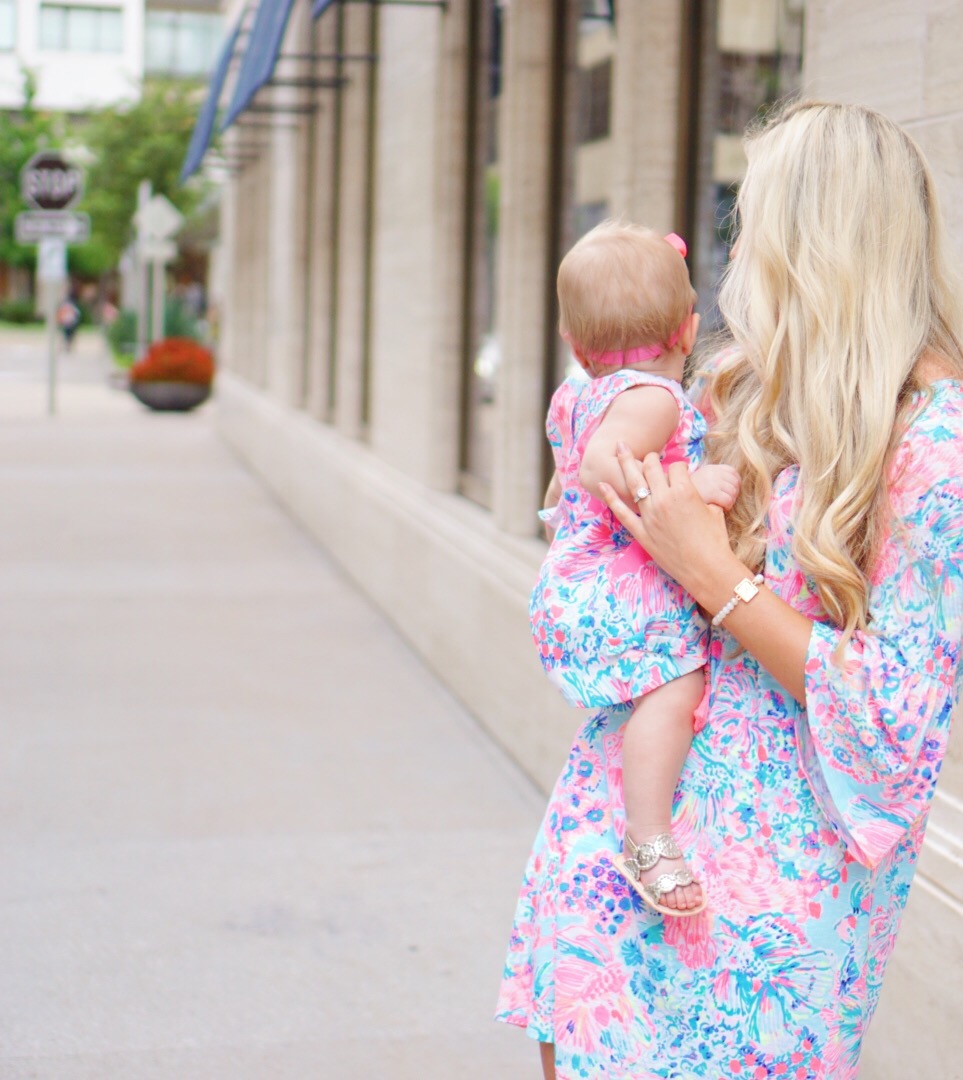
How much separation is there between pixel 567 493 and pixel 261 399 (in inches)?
564

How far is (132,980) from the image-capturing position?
4.20m

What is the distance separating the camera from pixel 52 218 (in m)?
23.6

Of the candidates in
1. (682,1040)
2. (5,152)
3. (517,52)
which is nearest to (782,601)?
(682,1040)

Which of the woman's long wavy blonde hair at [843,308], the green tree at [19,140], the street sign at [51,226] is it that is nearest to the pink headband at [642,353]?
the woman's long wavy blonde hair at [843,308]

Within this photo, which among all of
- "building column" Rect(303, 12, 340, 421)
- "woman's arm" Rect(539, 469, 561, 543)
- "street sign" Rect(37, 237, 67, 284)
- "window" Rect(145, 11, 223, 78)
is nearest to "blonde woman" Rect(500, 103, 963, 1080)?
"woman's arm" Rect(539, 469, 561, 543)

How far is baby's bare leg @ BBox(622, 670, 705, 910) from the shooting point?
2.17m

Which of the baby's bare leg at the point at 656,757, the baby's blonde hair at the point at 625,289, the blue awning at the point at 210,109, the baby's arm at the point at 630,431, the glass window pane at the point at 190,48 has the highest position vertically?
the glass window pane at the point at 190,48

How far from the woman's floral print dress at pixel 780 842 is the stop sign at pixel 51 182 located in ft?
76.0

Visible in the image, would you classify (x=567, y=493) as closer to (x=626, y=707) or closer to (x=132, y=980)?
(x=626, y=707)

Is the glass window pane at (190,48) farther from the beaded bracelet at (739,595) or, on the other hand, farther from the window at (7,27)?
the beaded bracelet at (739,595)

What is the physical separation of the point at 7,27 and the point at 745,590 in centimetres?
7555

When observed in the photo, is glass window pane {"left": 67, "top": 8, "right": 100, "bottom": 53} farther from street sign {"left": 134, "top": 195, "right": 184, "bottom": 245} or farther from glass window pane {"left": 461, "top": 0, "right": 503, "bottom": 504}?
glass window pane {"left": 461, "top": 0, "right": 503, "bottom": 504}

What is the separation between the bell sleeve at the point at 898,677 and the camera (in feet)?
6.51

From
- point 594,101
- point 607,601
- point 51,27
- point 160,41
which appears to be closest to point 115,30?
point 51,27
